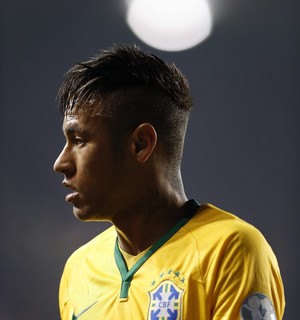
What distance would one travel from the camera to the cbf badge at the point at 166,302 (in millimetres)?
995

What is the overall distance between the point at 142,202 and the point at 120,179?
6cm

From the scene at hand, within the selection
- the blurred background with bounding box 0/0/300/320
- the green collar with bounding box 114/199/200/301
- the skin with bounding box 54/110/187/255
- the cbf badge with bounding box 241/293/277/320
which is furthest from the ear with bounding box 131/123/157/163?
the blurred background with bounding box 0/0/300/320

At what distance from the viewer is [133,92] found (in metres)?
1.10

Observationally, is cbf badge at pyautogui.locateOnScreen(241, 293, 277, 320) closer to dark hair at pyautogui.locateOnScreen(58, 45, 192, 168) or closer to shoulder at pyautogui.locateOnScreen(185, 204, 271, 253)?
shoulder at pyautogui.locateOnScreen(185, 204, 271, 253)

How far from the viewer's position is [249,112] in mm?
1694

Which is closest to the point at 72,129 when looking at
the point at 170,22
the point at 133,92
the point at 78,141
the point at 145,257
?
the point at 78,141

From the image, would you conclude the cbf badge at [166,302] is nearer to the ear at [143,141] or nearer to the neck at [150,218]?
the neck at [150,218]

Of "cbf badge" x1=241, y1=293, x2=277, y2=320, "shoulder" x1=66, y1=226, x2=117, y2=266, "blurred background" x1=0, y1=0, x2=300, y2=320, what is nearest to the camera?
"cbf badge" x1=241, y1=293, x2=277, y2=320

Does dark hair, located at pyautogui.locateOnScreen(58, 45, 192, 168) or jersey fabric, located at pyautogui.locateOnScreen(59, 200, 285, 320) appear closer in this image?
jersey fabric, located at pyautogui.locateOnScreen(59, 200, 285, 320)

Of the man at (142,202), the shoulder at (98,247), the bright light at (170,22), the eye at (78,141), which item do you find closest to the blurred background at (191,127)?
the bright light at (170,22)

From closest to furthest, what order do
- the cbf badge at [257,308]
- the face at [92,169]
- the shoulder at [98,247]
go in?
1. the cbf badge at [257,308]
2. the face at [92,169]
3. the shoulder at [98,247]

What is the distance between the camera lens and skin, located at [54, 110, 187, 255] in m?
1.08

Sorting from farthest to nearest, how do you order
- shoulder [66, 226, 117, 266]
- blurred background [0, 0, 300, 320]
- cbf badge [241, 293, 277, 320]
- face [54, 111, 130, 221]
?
blurred background [0, 0, 300, 320], shoulder [66, 226, 117, 266], face [54, 111, 130, 221], cbf badge [241, 293, 277, 320]

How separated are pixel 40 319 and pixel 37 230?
25 cm
